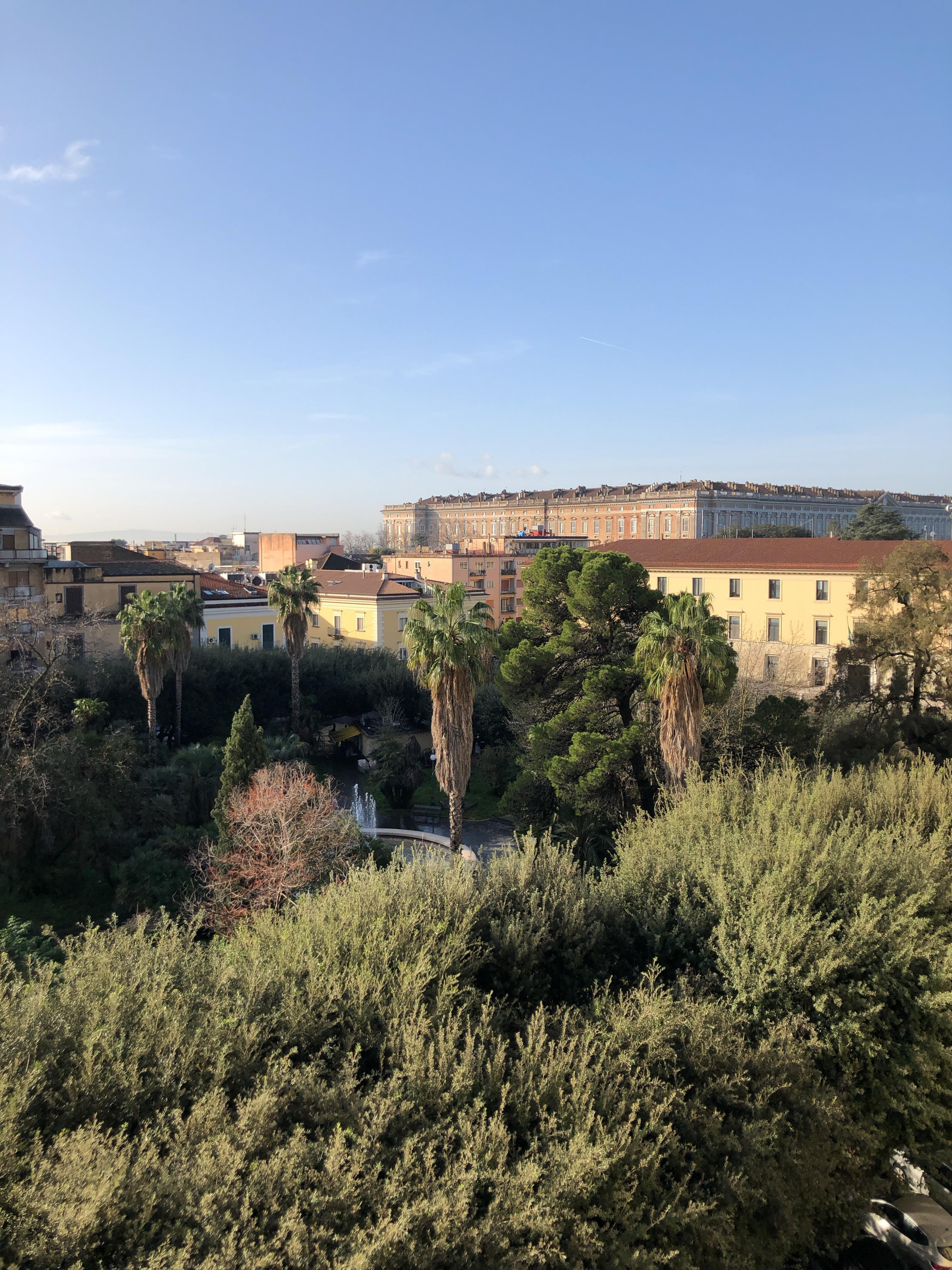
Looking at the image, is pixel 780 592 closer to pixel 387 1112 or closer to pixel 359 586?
pixel 359 586

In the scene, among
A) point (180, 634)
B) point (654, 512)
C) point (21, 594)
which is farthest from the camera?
point (654, 512)

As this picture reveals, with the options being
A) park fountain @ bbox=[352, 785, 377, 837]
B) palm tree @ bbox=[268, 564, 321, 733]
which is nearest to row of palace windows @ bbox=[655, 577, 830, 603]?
palm tree @ bbox=[268, 564, 321, 733]

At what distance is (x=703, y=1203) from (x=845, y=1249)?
3736mm

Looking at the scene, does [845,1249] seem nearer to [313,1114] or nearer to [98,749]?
[313,1114]

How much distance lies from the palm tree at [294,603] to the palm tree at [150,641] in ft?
14.7

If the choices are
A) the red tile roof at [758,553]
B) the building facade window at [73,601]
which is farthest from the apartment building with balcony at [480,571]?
the building facade window at [73,601]

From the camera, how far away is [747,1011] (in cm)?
827

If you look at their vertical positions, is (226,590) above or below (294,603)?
above

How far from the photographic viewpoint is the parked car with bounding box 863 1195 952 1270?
26.8 feet

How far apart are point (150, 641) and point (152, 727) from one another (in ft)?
9.19

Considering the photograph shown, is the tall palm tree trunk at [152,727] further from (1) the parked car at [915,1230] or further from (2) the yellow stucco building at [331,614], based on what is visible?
(1) the parked car at [915,1230]

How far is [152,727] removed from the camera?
2495cm

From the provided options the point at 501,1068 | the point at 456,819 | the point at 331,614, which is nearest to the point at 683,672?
the point at 456,819

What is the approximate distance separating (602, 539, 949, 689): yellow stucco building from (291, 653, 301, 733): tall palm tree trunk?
54.2ft
